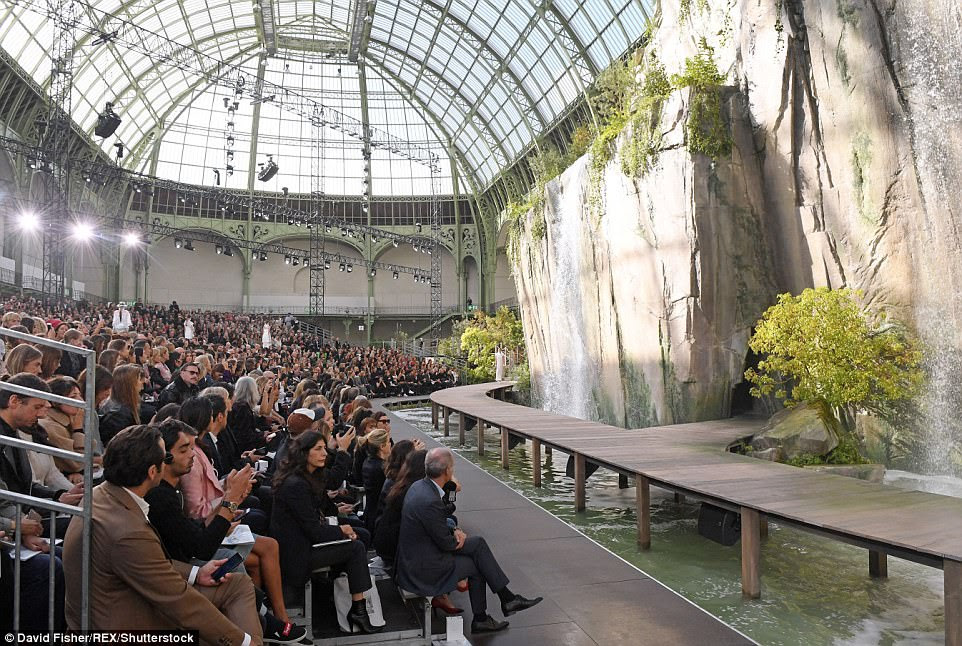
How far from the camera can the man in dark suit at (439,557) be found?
4.43 metres

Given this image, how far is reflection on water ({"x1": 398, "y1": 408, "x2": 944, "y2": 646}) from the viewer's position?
458cm

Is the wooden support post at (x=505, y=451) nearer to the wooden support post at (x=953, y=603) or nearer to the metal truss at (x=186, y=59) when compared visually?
the wooden support post at (x=953, y=603)

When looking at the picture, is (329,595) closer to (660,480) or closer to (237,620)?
(237,620)

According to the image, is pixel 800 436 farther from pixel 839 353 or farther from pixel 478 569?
pixel 478 569

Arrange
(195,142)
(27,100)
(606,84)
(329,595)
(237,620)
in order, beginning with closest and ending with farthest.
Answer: (237,620) < (329,595) < (606,84) < (27,100) < (195,142)

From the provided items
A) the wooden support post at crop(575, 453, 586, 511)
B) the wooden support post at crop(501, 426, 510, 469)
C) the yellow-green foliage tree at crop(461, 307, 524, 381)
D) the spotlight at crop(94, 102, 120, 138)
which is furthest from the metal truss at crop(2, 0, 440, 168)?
the wooden support post at crop(575, 453, 586, 511)

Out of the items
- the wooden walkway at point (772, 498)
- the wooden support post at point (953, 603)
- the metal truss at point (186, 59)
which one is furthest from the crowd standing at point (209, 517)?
the metal truss at point (186, 59)

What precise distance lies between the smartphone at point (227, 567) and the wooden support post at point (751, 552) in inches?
142

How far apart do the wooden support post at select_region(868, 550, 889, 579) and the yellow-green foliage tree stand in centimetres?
2119

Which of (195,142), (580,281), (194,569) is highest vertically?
(195,142)

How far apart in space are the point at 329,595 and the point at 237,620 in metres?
1.67

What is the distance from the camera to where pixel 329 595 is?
15.8ft

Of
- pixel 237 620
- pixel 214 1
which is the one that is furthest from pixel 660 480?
pixel 214 1

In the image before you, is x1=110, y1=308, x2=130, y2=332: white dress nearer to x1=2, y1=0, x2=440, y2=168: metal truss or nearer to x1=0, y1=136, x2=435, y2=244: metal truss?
x1=0, y1=136, x2=435, y2=244: metal truss
